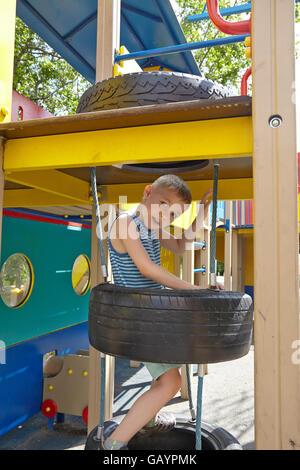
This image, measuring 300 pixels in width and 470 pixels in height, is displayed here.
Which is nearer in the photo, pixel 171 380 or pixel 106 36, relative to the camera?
pixel 171 380

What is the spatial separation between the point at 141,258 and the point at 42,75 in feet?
46.4

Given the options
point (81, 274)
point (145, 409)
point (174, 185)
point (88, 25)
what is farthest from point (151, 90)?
point (81, 274)

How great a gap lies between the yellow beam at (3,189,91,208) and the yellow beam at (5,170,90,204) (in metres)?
0.12

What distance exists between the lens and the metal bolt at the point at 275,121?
3.84ft

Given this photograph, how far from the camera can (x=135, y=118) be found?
1.38 m

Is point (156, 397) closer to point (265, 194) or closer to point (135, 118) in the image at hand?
point (265, 194)

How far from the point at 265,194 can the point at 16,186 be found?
2.15 metres

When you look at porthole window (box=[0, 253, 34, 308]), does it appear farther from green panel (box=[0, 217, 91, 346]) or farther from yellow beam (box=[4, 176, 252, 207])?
yellow beam (box=[4, 176, 252, 207])

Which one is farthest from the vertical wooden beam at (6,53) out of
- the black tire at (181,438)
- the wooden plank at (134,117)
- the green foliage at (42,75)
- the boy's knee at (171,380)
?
the green foliage at (42,75)

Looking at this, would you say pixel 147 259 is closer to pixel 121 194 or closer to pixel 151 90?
pixel 151 90

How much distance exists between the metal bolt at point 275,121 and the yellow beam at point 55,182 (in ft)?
4.13

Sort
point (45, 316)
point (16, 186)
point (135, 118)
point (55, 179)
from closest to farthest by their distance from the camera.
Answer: point (135, 118) → point (55, 179) → point (16, 186) → point (45, 316)

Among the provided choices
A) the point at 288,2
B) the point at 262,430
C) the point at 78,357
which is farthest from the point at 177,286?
the point at 78,357

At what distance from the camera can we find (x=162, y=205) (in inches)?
64.9
